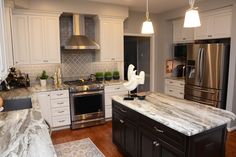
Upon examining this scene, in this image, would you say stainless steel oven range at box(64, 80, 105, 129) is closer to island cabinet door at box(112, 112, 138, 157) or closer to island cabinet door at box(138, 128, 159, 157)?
island cabinet door at box(112, 112, 138, 157)

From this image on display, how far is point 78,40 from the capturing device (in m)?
4.25

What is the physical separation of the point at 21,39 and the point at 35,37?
0.27 m

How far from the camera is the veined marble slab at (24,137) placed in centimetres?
124

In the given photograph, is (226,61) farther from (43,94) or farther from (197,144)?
(43,94)

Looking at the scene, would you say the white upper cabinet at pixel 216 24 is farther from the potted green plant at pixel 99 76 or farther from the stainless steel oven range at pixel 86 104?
the stainless steel oven range at pixel 86 104

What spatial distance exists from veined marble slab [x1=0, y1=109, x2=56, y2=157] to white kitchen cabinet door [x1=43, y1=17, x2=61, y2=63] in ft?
7.05

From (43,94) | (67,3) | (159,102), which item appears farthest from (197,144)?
(67,3)

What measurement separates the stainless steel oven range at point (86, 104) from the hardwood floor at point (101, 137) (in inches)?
6.6

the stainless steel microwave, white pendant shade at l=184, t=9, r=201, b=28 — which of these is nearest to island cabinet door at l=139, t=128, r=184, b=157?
white pendant shade at l=184, t=9, r=201, b=28

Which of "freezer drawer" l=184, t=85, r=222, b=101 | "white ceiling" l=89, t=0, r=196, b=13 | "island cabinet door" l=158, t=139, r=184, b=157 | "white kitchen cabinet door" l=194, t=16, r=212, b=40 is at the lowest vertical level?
"island cabinet door" l=158, t=139, r=184, b=157

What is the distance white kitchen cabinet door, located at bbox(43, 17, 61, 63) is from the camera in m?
3.94

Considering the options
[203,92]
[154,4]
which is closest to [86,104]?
[203,92]

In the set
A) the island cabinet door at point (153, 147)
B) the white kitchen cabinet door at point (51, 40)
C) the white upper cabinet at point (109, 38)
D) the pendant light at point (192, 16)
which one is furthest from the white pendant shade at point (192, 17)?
the white kitchen cabinet door at point (51, 40)

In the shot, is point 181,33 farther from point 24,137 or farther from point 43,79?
point 24,137
